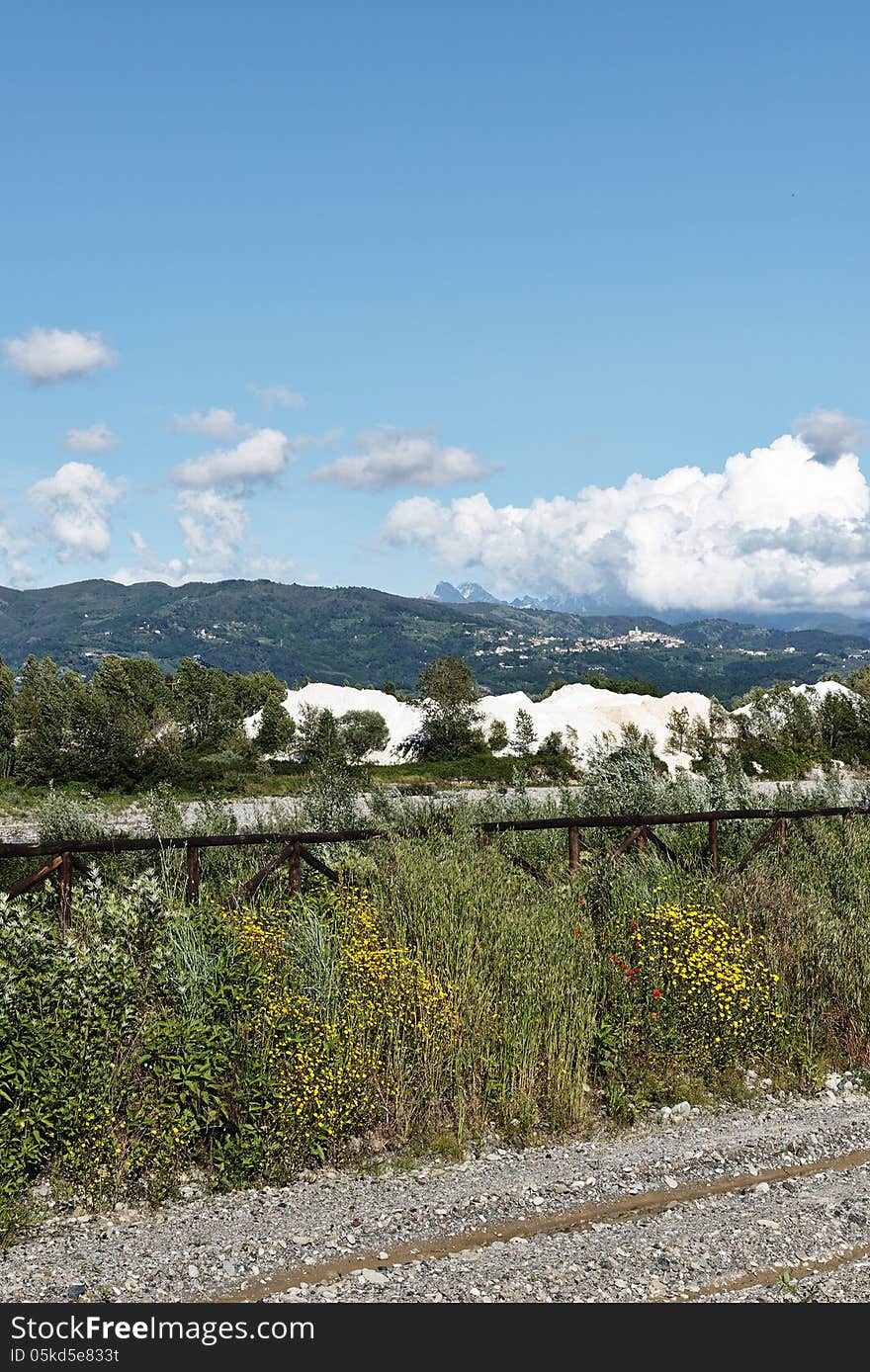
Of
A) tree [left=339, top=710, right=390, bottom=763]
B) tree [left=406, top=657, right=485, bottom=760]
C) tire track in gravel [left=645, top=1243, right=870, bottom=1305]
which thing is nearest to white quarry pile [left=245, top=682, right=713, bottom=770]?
tree [left=339, top=710, right=390, bottom=763]

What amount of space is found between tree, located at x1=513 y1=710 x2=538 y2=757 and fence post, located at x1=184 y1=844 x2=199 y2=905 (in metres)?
36.7

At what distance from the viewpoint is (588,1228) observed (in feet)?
16.6

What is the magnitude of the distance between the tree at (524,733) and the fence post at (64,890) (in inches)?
1467

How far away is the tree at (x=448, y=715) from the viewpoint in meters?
44.2

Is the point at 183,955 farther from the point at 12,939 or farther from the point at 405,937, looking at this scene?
the point at 405,937

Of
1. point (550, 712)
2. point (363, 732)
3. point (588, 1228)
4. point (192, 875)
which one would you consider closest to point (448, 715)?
point (363, 732)

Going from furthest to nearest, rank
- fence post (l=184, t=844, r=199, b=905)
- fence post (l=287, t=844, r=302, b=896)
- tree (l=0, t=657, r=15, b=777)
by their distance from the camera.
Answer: tree (l=0, t=657, r=15, b=777) < fence post (l=287, t=844, r=302, b=896) < fence post (l=184, t=844, r=199, b=905)

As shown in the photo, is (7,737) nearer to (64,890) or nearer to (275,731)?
(275,731)

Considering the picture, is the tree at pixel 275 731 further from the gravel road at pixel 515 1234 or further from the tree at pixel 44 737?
the gravel road at pixel 515 1234

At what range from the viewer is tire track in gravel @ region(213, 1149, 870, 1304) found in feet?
14.8

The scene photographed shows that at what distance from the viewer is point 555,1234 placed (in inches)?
197

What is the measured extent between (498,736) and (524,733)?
1332 mm

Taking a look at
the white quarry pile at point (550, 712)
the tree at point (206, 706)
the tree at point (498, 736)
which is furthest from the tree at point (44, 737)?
the tree at point (498, 736)

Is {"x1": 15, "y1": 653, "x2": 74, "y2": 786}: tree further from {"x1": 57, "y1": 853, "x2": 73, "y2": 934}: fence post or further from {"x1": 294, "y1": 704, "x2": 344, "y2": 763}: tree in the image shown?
{"x1": 57, "y1": 853, "x2": 73, "y2": 934}: fence post
